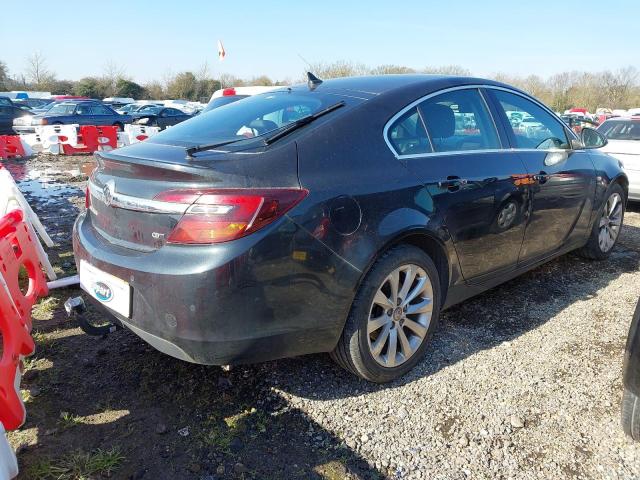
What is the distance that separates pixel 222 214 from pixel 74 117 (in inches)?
770

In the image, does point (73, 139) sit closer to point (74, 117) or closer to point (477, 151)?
point (74, 117)

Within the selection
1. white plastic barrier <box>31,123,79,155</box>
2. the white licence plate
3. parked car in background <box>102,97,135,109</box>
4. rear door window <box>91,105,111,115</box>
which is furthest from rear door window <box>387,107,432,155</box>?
parked car in background <box>102,97,135,109</box>

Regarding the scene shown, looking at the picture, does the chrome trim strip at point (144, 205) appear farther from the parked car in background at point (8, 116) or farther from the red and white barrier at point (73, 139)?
the parked car in background at point (8, 116)

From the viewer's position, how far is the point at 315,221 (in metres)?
2.14

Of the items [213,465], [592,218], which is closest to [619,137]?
[592,218]

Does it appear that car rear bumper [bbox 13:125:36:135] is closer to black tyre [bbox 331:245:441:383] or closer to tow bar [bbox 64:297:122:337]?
tow bar [bbox 64:297:122:337]

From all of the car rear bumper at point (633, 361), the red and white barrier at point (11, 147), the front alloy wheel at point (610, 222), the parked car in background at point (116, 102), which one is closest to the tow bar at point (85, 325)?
the car rear bumper at point (633, 361)

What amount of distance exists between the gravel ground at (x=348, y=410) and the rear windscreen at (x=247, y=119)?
52.4 inches

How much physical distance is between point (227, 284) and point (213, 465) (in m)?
0.83

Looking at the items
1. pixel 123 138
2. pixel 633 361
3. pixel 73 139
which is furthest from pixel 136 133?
pixel 633 361

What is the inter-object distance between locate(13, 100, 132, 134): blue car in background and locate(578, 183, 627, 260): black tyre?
18.3 metres

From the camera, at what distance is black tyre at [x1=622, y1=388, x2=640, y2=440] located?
2211mm

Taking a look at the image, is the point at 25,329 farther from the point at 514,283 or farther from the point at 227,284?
the point at 514,283

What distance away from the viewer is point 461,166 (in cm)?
289
